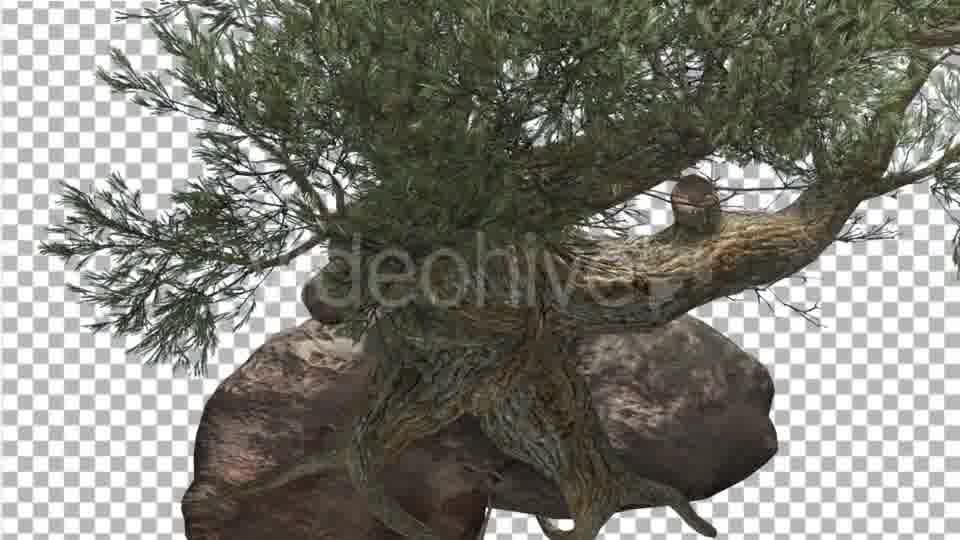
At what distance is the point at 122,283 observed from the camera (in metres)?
4.82

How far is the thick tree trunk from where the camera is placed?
19.6 feet

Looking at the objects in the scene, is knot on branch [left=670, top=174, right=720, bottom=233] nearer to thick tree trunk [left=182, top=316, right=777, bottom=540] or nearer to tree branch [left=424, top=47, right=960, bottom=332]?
tree branch [left=424, top=47, right=960, bottom=332]

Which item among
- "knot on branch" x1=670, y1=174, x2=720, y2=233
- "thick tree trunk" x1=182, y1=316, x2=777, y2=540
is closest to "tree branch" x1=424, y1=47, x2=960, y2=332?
"knot on branch" x1=670, y1=174, x2=720, y2=233

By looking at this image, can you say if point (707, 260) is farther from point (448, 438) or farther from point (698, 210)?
point (448, 438)

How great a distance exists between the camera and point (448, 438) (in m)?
5.99

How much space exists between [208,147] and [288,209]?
28 centimetres

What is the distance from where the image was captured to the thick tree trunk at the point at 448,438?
5.98 meters

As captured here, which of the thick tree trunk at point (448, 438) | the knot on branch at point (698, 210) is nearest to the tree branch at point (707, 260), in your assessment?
the knot on branch at point (698, 210)

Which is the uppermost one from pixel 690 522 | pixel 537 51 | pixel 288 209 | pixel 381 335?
pixel 537 51

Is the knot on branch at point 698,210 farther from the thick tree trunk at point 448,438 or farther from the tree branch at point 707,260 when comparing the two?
the thick tree trunk at point 448,438

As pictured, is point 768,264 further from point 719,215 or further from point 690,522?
point 690,522

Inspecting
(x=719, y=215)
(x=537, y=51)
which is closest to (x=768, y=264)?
(x=719, y=215)

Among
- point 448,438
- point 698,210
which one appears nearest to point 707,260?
point 698,210

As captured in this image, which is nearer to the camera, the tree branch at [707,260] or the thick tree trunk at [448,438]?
the tree branch at [707,260]
